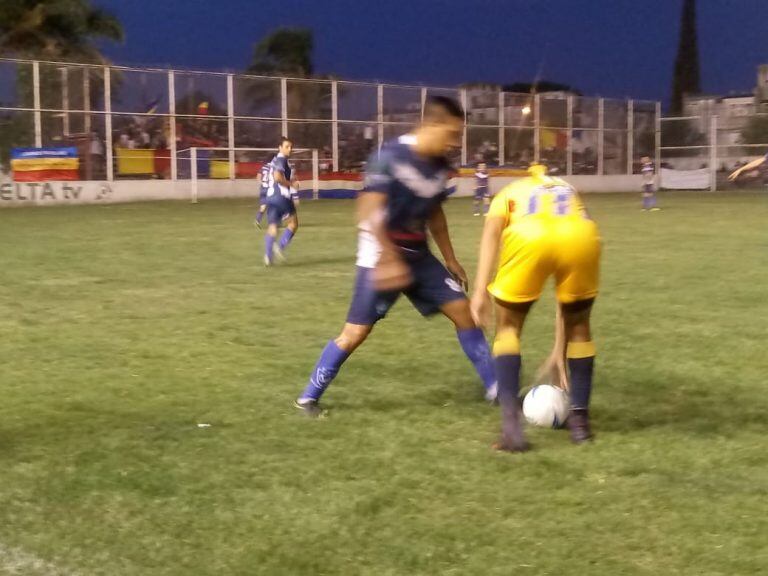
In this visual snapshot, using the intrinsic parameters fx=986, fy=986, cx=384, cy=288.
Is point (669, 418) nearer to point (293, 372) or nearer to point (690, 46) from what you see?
point (293, 372)

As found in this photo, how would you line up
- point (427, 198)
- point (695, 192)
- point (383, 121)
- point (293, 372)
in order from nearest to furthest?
point (427, 198) < point (293, 372) < point (383, 121) < point (695, 192)

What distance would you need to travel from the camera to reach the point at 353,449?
515 cm

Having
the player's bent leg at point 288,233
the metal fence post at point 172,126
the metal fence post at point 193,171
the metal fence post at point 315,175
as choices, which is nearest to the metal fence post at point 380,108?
the metal fence post at point 315,175

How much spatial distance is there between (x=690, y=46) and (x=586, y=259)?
6266 cm

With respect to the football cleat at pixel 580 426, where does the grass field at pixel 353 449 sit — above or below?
below

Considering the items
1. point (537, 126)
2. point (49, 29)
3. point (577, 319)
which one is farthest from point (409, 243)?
point (537, 126)

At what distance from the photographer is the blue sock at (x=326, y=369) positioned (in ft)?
18.9

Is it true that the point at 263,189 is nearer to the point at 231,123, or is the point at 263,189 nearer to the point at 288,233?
the point at 288,233

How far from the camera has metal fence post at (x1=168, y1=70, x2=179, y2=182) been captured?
3431 centimetres

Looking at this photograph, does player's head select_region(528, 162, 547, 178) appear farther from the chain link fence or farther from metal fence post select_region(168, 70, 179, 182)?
metal fence post select_region(168, 70, 179, 182)

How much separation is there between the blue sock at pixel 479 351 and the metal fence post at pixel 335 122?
106 ft

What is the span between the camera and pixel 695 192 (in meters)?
44.0

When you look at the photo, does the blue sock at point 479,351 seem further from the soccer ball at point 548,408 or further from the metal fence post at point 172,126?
the metal fence post at point 172,126

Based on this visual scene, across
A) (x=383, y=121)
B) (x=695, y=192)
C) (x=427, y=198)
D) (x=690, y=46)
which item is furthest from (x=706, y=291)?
(x=690, y=46)
